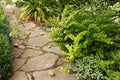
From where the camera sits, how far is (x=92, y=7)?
5547 mm

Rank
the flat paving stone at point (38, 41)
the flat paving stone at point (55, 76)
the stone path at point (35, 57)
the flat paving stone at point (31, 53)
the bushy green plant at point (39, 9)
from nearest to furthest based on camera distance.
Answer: the flat paving stone at point (55, 76)
the stone path at point (35, 57)
the flat paving stone at point (31, 53)
the flat paving stone at point (38, 41)
the bushy green plant at point (39, 9)

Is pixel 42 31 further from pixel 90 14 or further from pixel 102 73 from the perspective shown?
pixel 102 73

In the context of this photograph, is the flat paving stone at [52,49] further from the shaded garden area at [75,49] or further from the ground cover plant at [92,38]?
the ground cover plant at [92,38]

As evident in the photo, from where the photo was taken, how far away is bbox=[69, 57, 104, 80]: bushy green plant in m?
3.72

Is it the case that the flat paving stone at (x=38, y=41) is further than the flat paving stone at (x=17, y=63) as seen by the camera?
Yes

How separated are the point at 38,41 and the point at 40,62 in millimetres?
849

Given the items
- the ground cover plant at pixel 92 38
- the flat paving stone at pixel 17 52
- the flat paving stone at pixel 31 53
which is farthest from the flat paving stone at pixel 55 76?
the flat paving stone at pixel 17 52

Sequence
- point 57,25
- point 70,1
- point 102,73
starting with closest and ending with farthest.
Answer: point 102,73 → point 57,25 → point 70,1

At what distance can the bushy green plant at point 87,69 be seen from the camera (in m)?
3.72

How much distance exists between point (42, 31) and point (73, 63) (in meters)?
1.60

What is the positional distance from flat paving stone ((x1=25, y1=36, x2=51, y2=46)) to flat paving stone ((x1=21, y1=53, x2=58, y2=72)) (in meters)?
0.50

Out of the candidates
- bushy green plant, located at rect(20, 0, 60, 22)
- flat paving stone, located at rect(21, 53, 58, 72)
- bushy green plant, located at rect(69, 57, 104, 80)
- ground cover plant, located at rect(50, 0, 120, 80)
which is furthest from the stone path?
bushy green plant, located at rect(20, 0, 60, 22)

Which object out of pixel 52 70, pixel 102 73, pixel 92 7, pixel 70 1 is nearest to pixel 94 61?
pixel 102 73

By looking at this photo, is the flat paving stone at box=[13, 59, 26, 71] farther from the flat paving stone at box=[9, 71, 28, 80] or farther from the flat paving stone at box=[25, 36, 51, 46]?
the flat paving stone at box=[25, 36, 51, 46]
